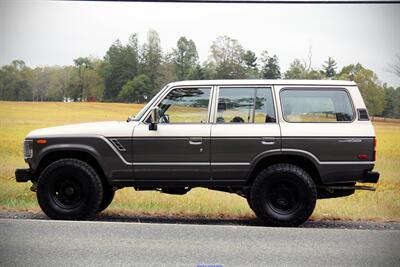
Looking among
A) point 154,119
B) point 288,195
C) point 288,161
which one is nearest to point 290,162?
point 288,161

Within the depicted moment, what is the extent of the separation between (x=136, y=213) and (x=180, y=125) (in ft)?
4.56

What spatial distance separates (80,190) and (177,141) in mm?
1311

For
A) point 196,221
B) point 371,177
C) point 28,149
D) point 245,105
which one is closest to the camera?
point 371,177

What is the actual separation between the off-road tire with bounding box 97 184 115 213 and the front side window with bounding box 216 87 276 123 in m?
1.66

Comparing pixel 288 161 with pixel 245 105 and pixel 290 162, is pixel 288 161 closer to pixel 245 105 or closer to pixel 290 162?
pixel 290 162

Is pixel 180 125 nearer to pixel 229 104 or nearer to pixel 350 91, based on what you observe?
pixel 229 104

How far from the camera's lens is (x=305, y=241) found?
3787 millimetres

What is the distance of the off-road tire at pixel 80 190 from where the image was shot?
5.57m

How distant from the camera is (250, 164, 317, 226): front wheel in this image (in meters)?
5.41

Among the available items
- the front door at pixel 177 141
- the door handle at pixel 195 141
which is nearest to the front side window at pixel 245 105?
the front door at pixel 177 141

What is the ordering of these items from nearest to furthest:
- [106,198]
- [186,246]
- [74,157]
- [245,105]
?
[186,246], [245,105], [74,157], [106,198]

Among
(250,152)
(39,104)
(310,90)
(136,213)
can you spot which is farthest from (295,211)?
(39,104)

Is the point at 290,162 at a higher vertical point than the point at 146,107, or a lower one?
lower

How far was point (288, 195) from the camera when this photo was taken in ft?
18.2
